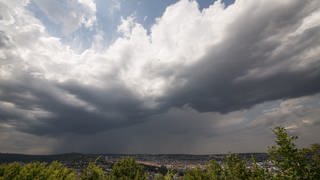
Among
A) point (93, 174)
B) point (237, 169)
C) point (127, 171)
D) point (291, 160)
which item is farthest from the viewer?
point (127, 171)

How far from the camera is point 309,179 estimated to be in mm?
24812

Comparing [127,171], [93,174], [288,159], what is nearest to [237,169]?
[288,159]

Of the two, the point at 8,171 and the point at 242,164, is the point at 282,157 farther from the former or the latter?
the point at 8,171

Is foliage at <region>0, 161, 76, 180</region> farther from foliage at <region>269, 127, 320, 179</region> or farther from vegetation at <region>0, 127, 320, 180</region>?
foliage at <region>269, 127, 320, 179</region>

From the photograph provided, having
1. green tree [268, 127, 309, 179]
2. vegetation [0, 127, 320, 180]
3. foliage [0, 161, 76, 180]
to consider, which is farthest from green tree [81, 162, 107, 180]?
green tree [268, 127, 309, 179]

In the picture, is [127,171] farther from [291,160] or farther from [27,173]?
[291,160]

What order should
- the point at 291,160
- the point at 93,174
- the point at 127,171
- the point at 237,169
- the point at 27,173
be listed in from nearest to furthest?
the point at 291,160
the point at 237,169
the point at 27,173
the point at 93,174
the point at 127,171

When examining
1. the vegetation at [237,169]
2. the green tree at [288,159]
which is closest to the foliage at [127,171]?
the vegetation at [237,169]

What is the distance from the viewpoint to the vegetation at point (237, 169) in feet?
84.8

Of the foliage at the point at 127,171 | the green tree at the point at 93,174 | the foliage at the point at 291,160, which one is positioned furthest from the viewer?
the foliage at the point at 127,171

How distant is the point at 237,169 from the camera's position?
133ft

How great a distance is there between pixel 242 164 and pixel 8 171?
3969 centimetres

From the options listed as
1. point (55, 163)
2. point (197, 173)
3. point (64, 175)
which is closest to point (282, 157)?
point (197, 173)

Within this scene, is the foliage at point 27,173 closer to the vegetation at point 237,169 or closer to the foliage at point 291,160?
the vegetation at point 237,169
